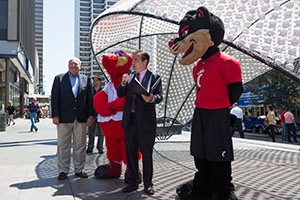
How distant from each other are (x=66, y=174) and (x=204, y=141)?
7.81 ft

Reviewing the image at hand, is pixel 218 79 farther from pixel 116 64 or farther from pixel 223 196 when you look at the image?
pixel 116 64

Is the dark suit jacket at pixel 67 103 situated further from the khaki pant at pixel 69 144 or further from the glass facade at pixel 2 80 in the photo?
the glass facade at pixel 2 80

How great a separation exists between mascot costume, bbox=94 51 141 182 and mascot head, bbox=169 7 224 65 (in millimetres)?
1276

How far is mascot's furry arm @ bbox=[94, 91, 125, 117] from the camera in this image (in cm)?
473

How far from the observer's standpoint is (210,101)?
3.62 m

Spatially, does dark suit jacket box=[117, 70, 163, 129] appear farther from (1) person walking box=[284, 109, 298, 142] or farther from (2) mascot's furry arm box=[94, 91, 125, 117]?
(1) person walking box=[284, 109, 298, 142]

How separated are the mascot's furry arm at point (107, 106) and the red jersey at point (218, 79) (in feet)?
4.71

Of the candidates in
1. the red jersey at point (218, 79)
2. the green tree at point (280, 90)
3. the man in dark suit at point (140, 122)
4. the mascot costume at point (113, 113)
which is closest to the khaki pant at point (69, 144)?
the mascot costume at point (113, 113)

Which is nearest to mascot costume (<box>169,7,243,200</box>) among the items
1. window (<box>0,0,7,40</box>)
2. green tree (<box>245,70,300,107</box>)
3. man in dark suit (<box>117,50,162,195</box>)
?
man in dark suit (<box>117,50,162,195</box>)

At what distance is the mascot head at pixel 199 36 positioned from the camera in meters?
3.69

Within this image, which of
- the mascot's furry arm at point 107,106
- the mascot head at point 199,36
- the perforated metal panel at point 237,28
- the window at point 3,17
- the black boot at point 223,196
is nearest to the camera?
the black boot at point 223,196

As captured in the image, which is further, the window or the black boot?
the window

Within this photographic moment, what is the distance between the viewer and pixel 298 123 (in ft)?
57.9

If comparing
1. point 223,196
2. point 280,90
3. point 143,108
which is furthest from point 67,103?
point 280,90
